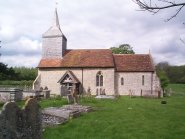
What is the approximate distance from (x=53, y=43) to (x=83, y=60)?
603 cm

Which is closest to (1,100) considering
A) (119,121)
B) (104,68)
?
(119,121)

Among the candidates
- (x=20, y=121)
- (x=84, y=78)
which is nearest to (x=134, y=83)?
(x=84, y=78)

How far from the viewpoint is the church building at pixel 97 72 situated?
159 feet

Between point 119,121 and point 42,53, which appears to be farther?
point 42,53

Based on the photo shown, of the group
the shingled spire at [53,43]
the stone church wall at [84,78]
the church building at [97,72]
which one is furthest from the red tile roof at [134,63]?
the shingled spire at [53,43]

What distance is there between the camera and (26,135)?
7762 mm

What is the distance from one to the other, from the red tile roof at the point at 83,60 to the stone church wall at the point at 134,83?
2.85 m

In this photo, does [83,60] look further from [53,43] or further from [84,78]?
[53,43]

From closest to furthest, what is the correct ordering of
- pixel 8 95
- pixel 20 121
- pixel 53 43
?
pixel 20 121 → pixel 8 95 → pixel 53 43

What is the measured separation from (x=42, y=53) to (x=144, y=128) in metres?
39.8

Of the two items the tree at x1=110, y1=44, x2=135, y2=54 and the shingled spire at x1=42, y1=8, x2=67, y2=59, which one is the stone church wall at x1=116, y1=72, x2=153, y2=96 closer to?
the shingled spire at x1=42, y1=8, x2=67, y2=59

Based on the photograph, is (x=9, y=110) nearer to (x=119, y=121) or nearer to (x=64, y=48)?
(x=119, y=121)

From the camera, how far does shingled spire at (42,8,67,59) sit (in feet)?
171

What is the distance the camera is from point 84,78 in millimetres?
49406
